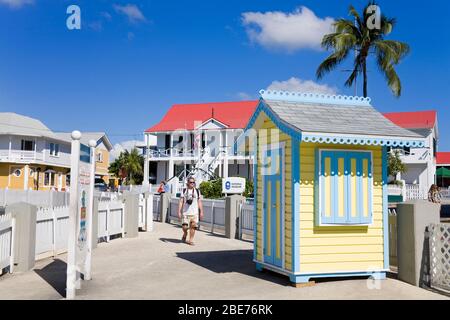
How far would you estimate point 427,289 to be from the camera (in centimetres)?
777

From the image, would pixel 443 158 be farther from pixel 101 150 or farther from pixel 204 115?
pixel 101 150

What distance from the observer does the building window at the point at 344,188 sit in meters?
7.85

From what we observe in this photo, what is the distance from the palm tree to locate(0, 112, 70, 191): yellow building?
101 feet

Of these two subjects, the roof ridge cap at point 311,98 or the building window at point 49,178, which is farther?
the building window at point 49,178

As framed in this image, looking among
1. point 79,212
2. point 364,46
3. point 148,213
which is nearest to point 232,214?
point 148,213

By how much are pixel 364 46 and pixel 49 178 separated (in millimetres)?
35598

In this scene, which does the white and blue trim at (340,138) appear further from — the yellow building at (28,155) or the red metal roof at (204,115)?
the yellow building at (28,155)

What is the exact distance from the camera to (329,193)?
7.88 metres

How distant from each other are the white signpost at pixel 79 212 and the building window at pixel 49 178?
46.1 m

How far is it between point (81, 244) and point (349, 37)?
27.8 meters

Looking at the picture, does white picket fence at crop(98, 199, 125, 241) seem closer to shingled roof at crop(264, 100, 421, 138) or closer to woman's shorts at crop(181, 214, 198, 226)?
woman's shorts at crop(181, 214, 198, 226)

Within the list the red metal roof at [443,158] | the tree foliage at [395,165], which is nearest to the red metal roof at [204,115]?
the tree foliage at [395,165]

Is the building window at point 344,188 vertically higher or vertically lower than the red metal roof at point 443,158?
lower

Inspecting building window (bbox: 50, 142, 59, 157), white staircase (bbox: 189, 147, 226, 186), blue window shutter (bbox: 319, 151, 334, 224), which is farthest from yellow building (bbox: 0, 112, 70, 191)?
blue window shutter (bbox: 319, 151, 334, 224)
